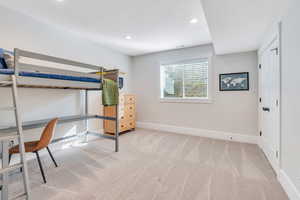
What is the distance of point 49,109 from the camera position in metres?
2.89

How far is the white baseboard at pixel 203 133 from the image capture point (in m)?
3.47

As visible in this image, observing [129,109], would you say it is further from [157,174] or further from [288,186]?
[288,186]

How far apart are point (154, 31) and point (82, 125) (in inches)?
113

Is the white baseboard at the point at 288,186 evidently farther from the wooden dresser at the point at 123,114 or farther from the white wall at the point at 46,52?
the white wall at the point at 46,52

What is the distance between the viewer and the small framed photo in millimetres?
3469

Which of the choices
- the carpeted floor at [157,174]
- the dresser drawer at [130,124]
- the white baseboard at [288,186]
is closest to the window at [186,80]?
the dresser drawer at [130,124]

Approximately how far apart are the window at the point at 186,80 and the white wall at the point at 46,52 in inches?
84.7

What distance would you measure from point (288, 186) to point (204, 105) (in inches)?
99.4

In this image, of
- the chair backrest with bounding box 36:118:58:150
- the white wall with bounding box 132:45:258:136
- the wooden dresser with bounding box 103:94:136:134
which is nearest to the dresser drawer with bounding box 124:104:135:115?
the wooden dresser with bounding box 103:94:136:134

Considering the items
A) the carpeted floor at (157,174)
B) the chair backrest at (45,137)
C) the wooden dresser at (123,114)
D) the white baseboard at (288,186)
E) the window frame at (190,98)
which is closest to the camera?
the white baseboard at (288,186)

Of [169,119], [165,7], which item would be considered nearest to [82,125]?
[169,119]

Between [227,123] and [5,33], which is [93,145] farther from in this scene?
[227,123]

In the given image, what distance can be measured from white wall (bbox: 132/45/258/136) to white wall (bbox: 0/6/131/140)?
1613 mm

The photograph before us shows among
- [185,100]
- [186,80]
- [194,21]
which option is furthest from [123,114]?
[194,21]
